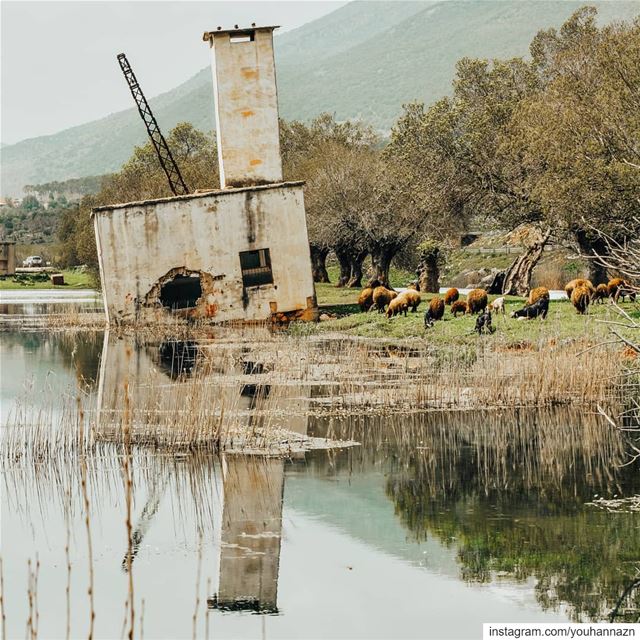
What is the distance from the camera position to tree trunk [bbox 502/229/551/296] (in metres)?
43.6

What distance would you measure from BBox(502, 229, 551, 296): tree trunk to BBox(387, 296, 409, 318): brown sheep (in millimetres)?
9110

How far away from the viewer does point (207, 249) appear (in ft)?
119

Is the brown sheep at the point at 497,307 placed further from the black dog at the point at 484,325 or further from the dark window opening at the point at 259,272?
the dark window opening at the point at 259,272

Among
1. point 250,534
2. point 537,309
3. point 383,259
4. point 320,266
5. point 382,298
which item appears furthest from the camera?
point 320,266

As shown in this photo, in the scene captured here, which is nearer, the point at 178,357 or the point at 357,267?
the point at 178,357

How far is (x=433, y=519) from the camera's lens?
12.2 m

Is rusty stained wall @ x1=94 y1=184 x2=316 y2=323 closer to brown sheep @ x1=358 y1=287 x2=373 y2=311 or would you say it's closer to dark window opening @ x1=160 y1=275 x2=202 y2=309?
dark window opening @ x1=160 y1=275 x2=202 y2=309

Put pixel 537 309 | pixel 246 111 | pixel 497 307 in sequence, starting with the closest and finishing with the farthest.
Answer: pixel 537 309 → pixel 497 307 → pixel 246 111

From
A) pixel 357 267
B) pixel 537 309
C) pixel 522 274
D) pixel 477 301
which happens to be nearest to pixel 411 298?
pixel 477 301

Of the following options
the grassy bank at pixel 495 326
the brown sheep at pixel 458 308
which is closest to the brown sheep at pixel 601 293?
the grassy bank at pixel 495 326

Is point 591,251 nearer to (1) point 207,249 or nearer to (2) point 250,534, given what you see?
(1) point 207,249

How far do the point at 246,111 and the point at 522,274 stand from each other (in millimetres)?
12846

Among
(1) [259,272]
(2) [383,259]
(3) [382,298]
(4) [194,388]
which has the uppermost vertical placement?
(2) [383,259]

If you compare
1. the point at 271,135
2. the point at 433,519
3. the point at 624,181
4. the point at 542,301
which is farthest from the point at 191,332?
the point at 433,519
